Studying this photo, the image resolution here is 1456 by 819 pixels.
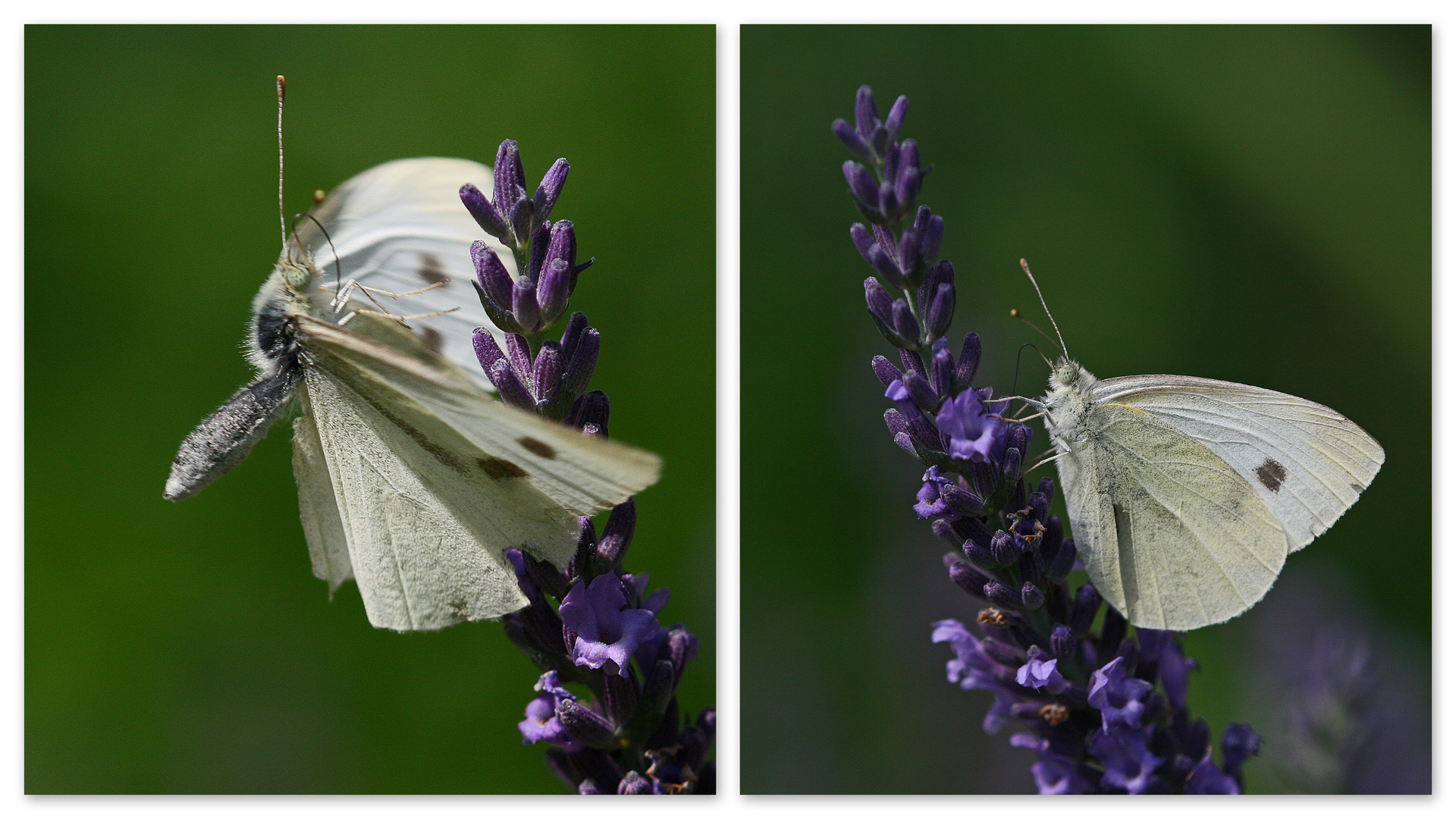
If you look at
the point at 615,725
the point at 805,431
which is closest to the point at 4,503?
the point at 615,725

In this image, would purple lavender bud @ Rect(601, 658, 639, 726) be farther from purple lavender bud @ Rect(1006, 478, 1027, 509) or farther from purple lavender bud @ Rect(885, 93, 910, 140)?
purple lavender bud @ Rect(885, 93, 910, 140)

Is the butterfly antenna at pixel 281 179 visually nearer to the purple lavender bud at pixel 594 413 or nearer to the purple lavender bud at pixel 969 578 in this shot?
the purple lavender bud at pixel 594 413

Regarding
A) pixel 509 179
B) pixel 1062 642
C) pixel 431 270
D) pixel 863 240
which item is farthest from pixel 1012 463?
pixel 431 270

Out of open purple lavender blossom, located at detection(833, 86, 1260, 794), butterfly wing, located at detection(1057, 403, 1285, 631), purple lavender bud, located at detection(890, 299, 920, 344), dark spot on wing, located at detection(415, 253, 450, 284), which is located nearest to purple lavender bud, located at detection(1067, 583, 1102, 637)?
open purple lavender blossom, located at detection(833, 86, 1260, 794)

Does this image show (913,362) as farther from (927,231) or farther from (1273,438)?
(1273,438)

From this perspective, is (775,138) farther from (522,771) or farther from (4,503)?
(4,503)
